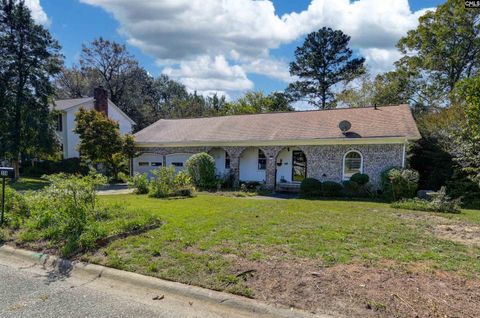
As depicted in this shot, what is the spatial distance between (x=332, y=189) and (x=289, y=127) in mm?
4797

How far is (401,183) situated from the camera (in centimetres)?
1236

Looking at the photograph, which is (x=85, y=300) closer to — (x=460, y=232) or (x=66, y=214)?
(x=66, y=214)

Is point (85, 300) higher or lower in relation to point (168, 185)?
lower

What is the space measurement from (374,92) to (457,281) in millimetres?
27590

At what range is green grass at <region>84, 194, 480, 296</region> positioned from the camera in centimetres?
458

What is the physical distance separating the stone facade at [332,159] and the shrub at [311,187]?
42.5 inches

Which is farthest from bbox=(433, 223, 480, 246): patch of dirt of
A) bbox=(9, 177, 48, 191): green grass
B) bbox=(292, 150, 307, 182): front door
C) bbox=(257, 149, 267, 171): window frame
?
bbox=(9, 177, 48, 191): green grass

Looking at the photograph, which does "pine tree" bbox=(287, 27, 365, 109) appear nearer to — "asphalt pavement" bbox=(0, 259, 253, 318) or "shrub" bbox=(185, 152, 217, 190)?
"shrub" bbox=(185, 152, 217, 190)

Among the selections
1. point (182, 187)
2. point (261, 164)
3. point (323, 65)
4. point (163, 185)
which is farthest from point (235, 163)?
point (323, 65)

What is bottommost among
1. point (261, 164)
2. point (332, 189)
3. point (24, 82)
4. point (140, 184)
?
point (332, 189)

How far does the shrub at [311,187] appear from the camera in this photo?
1417 cm

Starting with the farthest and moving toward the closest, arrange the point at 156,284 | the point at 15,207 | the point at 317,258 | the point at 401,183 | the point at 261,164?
the point at 261,164 → the point at 401,183 → the point at 15,207 → the point at 317,258 → the point at 156,284

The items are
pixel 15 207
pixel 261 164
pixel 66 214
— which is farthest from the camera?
pixel 261 164

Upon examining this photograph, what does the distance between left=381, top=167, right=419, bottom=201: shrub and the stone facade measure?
1.12m
